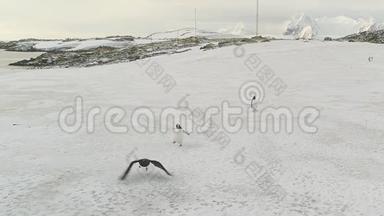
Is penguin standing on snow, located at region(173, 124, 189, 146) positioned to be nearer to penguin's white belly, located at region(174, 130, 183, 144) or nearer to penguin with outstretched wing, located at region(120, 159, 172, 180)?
penguin's white belly, located at region(174, 130, 183, 144)

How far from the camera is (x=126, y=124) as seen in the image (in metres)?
20.8

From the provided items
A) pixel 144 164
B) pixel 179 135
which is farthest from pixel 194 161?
pixel 144 164

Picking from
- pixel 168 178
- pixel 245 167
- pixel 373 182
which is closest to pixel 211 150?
pixel 245 167

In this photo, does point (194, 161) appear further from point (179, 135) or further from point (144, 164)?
point (144, 164)

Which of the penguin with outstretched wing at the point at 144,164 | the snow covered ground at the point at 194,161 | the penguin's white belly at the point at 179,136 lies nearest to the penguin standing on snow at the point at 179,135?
the penguin's white belly at the point at 179,136

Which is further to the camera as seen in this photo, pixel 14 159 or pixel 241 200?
pixel 14 159

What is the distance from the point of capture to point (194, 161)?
50.3 ft

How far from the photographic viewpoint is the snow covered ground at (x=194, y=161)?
464 inches

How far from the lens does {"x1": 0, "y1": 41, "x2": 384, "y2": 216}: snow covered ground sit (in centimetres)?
1177

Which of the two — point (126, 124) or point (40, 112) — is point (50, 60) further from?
point (126, 124)

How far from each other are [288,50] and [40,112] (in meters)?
30.6

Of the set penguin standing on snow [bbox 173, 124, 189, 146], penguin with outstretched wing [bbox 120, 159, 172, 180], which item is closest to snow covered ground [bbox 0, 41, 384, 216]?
penguin with outstretched wing [bbox 120, 159, 172, 180]

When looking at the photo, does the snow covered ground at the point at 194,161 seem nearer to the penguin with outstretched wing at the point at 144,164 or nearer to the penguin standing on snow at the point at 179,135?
the penguin with outstretched wing at the point at 144,164

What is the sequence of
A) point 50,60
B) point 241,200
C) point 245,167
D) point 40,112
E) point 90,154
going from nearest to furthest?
point 241,200 < point 245,167 < point 90,154 < point 40,112 < point 50,60
